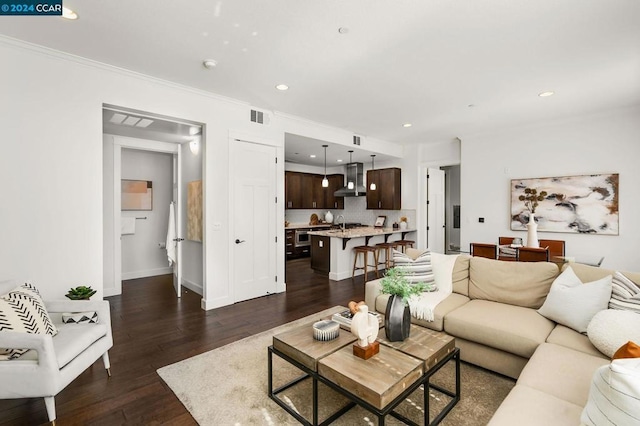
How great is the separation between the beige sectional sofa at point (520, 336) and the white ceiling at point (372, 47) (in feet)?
7.08

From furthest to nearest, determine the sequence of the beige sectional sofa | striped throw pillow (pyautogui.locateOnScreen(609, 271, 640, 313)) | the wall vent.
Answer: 1. the wall vent
2. striped throw pillow (pyautogui.locateOnScreen(609, 271, 640, 313))
3. the beige sectional sofa

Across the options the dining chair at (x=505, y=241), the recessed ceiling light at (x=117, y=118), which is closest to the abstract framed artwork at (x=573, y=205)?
the dining chair at (x=505, y=241)

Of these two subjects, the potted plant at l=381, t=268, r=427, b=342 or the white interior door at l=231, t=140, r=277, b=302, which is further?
the white interior door at l=231, t=140, r=277, b=302

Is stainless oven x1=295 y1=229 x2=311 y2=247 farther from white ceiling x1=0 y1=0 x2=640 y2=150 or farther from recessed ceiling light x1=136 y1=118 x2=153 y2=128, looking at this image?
recessed ceiling light x1=136 y1=118 x2=153 y2=128

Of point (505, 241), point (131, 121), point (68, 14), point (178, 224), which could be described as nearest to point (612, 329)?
point (505, 241)

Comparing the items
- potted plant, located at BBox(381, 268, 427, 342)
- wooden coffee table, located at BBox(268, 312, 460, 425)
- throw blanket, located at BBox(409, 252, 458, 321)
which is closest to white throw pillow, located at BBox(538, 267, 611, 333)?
throw blanket, located at BBox(409, 252, 458, 321)

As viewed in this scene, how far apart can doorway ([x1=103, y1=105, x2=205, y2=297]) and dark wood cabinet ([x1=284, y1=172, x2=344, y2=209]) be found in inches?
126

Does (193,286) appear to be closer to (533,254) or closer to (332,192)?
(533,254)

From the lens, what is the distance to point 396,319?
212 cm

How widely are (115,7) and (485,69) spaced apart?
3.65 m

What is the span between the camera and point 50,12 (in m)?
2.39

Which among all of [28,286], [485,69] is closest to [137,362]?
[28,286]

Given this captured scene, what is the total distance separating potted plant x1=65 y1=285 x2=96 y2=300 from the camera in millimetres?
2887

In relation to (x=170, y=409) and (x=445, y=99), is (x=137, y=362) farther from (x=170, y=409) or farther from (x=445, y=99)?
(x=445, y=99)
